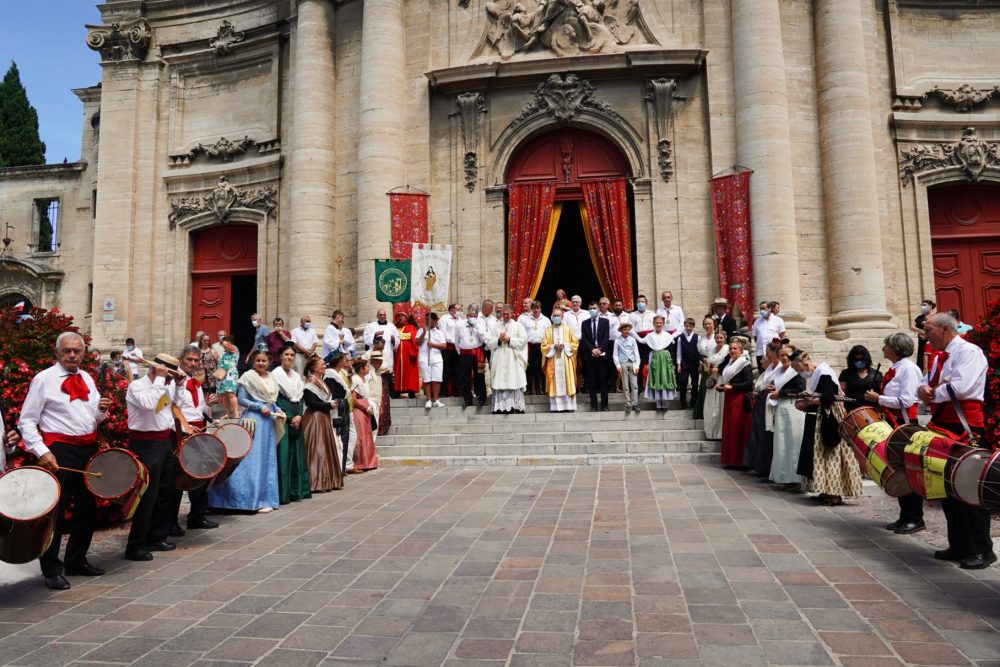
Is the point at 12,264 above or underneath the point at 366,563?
above

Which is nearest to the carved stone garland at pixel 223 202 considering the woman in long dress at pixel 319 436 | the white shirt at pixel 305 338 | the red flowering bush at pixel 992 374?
the white shirt at pixel 305 338

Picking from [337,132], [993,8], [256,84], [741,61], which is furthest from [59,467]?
[993,8]

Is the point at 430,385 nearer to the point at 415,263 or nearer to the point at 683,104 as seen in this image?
the point at 415,263

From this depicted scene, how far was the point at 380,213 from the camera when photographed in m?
A: 15.8

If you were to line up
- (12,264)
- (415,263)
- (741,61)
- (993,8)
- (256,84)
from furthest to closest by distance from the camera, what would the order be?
1. (12,264)
2. (256,84)
3. (993,8)
4. (741,61)
5. (415,263)

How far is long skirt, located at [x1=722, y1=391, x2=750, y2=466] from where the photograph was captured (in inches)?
382

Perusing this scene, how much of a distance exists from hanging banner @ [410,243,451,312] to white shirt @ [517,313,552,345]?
1.84 metres

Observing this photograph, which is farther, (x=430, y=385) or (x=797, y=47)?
(x=797, y=47)

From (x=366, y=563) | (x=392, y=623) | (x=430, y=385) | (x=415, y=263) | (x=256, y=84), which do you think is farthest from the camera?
(x=256, y=84)

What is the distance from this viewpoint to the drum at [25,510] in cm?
438

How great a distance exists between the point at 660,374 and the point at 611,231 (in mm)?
4936

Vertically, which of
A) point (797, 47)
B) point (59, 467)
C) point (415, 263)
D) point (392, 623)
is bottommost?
point (392, 623)

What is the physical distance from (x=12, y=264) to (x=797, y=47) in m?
24.8

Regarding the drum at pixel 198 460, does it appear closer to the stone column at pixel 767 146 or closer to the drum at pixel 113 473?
the drum at pixel 113 473
